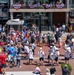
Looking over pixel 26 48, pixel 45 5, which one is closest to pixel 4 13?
pixel 45 5

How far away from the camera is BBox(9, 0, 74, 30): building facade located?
49.2 metres


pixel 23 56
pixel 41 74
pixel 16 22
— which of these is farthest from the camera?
pixel 16 22

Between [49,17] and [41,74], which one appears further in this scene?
[49,17]

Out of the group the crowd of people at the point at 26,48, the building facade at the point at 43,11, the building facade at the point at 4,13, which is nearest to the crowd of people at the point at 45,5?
the building facade at the point at 43,11

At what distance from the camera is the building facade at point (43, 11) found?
49156 millimetres

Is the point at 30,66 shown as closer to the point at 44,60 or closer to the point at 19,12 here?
the point at 44,60

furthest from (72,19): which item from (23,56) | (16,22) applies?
(23,56)

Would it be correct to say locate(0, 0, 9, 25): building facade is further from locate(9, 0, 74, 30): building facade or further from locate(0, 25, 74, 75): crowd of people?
locate(0, 25, 74, 75): crowd of people

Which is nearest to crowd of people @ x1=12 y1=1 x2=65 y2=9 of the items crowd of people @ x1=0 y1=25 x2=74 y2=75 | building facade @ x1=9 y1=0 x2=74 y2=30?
building facade @ x1=9 y1=0 x2=74 y2=30

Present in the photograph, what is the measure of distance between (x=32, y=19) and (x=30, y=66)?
20122 mm

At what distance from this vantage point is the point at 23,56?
3378cm

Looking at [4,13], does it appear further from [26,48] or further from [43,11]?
[26,48]

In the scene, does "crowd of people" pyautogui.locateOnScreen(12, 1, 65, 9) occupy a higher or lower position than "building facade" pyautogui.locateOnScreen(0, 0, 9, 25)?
higher

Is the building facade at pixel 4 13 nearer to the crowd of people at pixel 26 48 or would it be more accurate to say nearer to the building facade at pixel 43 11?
the building facade at pixel 43 11
